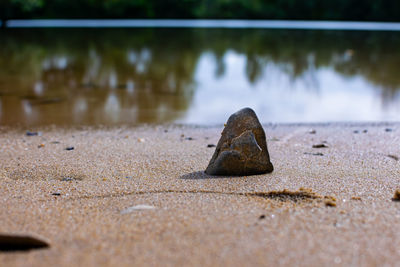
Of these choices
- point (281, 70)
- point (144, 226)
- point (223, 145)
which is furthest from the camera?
point (281, 70)

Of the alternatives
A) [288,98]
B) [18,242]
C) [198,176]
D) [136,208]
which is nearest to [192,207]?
[136,208]

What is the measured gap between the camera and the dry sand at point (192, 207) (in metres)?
2.07

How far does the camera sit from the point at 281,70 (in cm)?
1173

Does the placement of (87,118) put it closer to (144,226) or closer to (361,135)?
(361,135)

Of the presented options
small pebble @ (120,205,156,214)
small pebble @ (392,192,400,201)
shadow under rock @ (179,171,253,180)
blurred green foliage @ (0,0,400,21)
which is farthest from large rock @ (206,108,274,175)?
blurred green foliage @ (0,0,400,21)

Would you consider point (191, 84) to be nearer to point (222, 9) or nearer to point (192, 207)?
point (192, 207)

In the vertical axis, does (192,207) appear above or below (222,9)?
below

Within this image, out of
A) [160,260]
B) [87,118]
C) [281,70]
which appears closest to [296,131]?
[87,118]

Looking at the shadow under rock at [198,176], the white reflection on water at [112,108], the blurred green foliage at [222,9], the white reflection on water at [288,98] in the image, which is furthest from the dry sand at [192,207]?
the blurred green foliage at [222,9]

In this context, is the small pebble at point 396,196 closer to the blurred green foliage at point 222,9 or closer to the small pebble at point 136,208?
the small pebble at point 136,208

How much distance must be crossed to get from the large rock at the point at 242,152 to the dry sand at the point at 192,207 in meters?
0.11

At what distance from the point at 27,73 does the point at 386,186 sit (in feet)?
30.7

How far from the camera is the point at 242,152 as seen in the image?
10.7 feet

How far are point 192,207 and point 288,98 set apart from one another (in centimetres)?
607
